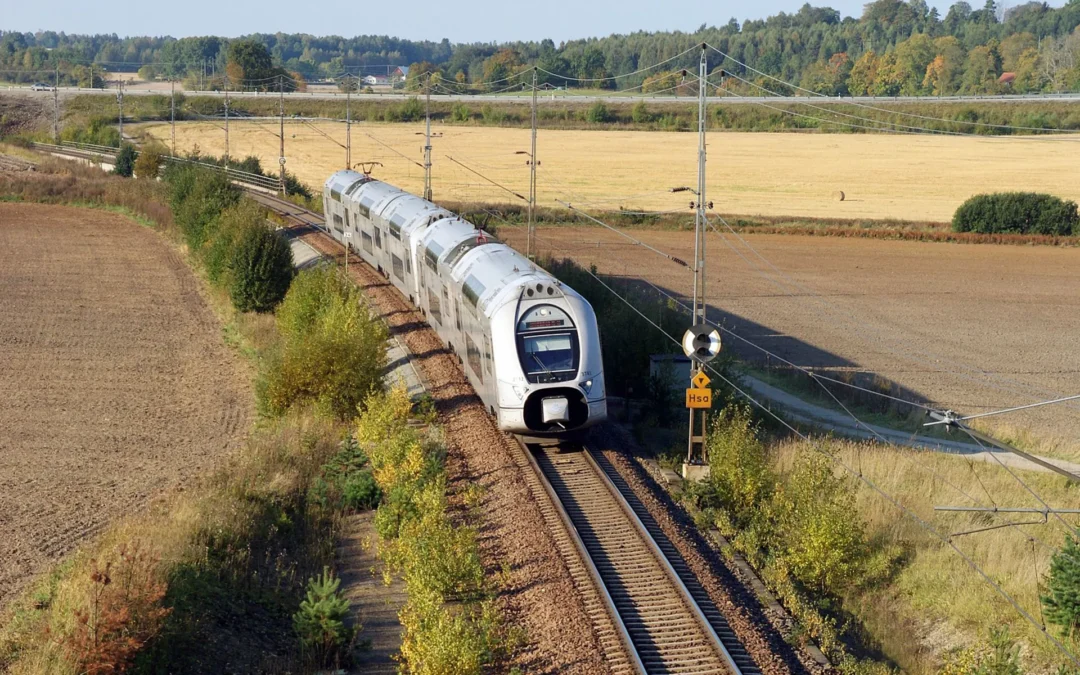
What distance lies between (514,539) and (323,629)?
12.8 feet

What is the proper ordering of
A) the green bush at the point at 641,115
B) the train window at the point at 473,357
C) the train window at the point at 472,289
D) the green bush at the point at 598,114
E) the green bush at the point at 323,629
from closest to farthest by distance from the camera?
the green bush at the point at 323,629 → the train window at the point at 473,357 → the train window at the point at 472,289 → the green bush at the point at 641,115 → the green bush at the point at 598,114

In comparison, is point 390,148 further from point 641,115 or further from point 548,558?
point 548,558

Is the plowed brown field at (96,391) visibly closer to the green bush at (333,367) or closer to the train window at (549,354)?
the green bush at (333,367)

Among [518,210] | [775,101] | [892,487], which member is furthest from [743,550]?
[775,101]

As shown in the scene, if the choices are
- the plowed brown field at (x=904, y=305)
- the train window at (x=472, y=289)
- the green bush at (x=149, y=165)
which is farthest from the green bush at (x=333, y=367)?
the green bush at (x=149, y=165)

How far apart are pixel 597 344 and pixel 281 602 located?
8052 mm

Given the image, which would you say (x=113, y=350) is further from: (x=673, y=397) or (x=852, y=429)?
(x=852, y=429)

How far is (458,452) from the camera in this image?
2303 cm

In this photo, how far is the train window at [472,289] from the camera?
949 inches

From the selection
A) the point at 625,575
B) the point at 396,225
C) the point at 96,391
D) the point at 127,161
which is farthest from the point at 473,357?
the point at 127,161

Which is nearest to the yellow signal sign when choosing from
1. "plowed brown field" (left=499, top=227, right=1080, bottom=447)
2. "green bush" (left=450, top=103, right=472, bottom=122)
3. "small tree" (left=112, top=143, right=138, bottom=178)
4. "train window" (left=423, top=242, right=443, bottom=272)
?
"train window" (left=423, top=242, right=443, bottom=272)

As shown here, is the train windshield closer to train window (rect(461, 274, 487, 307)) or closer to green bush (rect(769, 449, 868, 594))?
train window (rect(461, 274, 487, 307))

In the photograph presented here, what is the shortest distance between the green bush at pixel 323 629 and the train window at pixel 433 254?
577 inches

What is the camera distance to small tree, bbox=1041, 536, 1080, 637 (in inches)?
634
